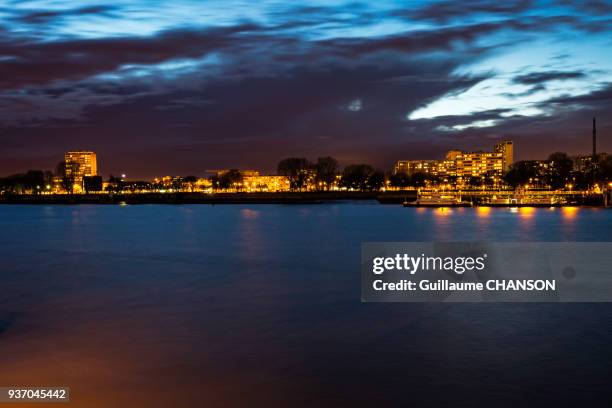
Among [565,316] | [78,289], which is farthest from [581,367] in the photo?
[78,289]

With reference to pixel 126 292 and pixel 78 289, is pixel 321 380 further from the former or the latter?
pixel 78 289

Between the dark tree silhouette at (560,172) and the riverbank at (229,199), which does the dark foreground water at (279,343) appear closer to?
the riverbank at (229,199)

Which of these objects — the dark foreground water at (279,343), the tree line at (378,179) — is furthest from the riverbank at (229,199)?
the dark foreground water at (279,343)

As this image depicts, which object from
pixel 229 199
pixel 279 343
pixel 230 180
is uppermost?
pixel 230 180


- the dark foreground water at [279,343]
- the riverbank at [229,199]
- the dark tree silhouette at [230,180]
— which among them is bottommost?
the dark foreground water at [279,343]

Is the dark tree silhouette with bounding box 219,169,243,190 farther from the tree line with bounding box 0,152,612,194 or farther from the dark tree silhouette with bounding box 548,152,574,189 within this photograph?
the dark tree silhouette with bounding box 548,152,574,189

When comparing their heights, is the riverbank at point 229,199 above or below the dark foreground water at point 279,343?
above

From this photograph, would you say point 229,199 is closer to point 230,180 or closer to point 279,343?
point 230,180

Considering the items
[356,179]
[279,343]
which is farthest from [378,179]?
[279,343]

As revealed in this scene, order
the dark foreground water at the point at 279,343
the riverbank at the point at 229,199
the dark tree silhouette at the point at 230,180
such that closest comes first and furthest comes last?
the dark foreground water at the point at 279,343 → the riverbank at the point at 229,199 → the dark tree silhouette at the point at 230,180

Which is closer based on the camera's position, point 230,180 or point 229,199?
point 229,199

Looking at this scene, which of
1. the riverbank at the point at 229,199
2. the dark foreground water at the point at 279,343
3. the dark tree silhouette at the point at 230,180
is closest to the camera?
the dark foreground water at the point at 279,343

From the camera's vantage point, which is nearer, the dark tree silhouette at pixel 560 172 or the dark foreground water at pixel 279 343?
the dark foreground water at pixel 279 343

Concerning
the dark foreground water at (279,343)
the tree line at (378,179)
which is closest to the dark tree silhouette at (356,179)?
the tree line at (378,179)
